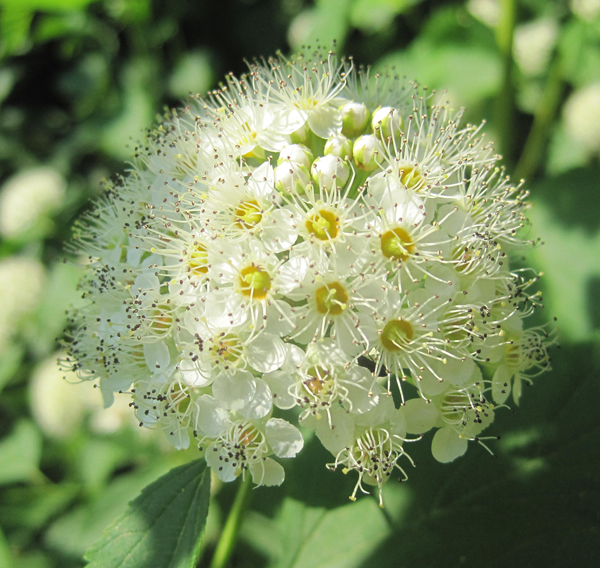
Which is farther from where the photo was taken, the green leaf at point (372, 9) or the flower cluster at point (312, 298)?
the green leaf at point (372, 9)

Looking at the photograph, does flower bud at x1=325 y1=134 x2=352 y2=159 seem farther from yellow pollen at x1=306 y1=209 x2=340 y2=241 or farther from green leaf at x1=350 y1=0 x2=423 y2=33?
green leaf at x1=350 y1=0 x2=423 y2=33

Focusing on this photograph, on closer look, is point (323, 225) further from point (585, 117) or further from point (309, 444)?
point (585, 117)

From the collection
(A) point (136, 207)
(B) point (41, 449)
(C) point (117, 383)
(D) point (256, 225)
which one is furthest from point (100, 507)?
(D) point (256, 225)

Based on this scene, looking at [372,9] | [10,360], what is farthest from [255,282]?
[10,360]

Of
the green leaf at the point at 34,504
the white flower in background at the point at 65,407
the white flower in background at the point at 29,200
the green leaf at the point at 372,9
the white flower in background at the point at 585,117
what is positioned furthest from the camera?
the white flower in background at the point at 29,200

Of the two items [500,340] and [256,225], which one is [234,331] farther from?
[500,340]

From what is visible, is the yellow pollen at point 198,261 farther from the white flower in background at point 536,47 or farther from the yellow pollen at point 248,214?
the white flower in background at point 536,47

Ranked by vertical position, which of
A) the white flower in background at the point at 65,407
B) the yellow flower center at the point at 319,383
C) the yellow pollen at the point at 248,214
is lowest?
the white flower in background at the point at 65,407

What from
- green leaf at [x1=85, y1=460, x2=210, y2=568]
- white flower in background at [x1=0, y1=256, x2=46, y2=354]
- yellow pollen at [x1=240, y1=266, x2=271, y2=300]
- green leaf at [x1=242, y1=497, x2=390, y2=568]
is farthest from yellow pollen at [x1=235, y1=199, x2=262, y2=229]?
white flower in background at [x1=0, y1=256, x2=46, y2=354]

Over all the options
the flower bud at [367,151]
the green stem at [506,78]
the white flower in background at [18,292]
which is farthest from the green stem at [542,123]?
the white flower in background at [18,292]
